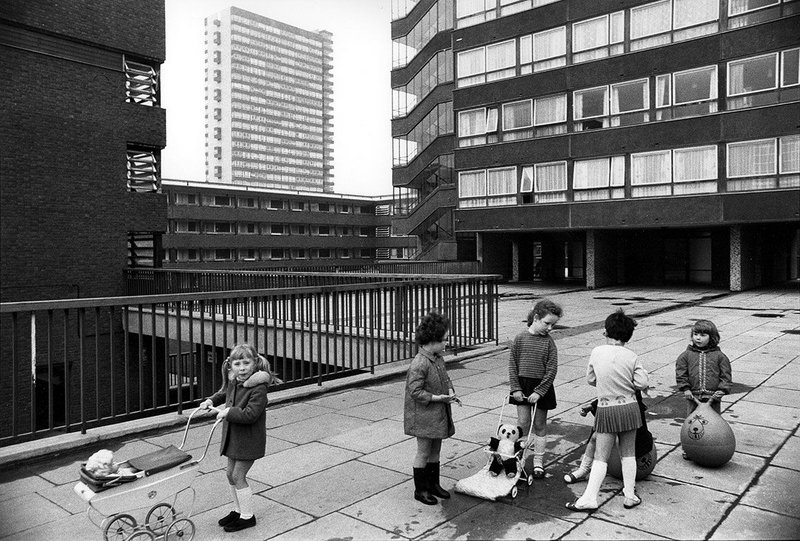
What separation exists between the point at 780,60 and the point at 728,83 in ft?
6.25

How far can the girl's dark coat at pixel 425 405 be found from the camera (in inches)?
176

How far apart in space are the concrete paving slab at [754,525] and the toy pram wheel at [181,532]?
10.7 ft

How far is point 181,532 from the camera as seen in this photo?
393 centimetres

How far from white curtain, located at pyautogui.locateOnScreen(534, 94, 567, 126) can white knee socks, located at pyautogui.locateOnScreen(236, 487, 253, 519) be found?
2854cm

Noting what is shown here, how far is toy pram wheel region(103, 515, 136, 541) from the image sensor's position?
3.82 metres

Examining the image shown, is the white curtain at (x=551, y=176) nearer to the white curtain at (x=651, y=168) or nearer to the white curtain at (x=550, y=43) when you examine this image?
the white curtain at (x=651, y=168)

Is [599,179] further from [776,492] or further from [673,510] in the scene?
[673,510]

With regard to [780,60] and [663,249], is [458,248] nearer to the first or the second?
[663,249]

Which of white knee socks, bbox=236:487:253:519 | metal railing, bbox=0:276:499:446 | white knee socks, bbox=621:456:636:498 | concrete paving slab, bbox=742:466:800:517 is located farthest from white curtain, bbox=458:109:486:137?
white knee socks, bbox=236:487:253:519

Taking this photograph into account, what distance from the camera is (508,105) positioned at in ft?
104

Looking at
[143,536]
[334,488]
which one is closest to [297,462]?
[334,488]

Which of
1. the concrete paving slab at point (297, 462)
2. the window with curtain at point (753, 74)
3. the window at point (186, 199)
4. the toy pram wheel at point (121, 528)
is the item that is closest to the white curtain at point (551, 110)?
the window with curtain at point (753, 74)

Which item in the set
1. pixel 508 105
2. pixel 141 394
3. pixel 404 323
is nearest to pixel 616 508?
pixel 141 394

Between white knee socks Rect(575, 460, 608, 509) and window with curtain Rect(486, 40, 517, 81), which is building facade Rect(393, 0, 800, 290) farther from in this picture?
white knee socks Rect(575, 460, 608, 509)
